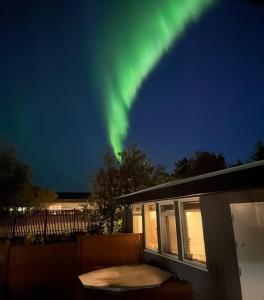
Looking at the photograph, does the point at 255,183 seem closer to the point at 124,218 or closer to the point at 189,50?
the point at 124,218

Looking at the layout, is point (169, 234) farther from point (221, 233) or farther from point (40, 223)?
point (40, 223)

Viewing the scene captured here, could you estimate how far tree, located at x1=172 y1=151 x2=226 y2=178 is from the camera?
32688mm

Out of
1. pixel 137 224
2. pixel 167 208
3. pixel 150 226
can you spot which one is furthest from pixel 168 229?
pixel 137 224

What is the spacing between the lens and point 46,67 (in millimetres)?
20328

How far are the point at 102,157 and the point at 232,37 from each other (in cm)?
1097

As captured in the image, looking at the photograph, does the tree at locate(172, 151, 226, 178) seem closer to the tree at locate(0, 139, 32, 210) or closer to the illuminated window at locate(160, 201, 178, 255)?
the tree at locate(0, 139, 32, 210)

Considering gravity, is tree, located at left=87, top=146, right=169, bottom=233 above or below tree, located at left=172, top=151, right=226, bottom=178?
below

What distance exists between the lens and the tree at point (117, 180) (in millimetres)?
13609

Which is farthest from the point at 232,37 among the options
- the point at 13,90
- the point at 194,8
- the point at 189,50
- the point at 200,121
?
the point at 200,121

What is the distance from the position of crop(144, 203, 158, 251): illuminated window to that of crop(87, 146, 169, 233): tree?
4469 millimetres

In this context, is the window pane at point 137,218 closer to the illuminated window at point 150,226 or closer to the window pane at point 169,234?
the illuminated window at point 150,226

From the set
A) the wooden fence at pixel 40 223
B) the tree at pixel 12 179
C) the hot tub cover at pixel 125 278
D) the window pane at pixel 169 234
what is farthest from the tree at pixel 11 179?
the window pane at pixel 169 234

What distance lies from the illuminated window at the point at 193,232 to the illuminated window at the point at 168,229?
61cm

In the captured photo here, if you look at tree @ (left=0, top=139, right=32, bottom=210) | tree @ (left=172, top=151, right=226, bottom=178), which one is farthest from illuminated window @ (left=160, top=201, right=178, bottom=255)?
tree @ (left=172, top=151, right=226, bottom=178)
